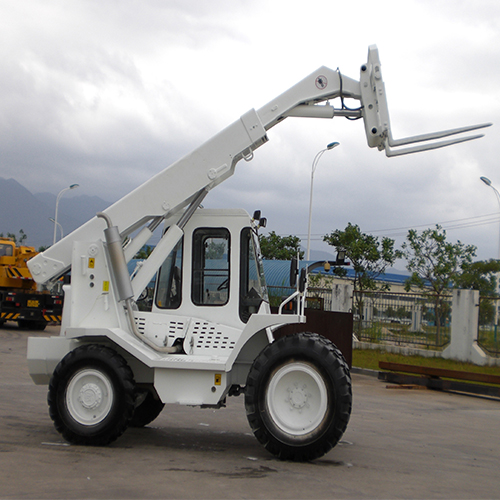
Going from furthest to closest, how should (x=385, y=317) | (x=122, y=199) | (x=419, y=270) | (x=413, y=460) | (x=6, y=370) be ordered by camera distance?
(x=419, y=270)
(x=385, y=317)
(x=6, y=370)
(x=122, y=199)
(x=413, y=460)

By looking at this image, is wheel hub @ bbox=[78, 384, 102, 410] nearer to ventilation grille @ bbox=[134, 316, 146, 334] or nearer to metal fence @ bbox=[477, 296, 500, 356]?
ventilation grille @ bbox=[134, 316, 146, 334]

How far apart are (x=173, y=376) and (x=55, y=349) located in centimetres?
154

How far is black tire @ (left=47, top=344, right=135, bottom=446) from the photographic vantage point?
6750 mm

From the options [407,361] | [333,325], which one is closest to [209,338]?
[333,325]

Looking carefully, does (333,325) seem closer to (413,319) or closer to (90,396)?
(413,319)

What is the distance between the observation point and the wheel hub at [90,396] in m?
6.84

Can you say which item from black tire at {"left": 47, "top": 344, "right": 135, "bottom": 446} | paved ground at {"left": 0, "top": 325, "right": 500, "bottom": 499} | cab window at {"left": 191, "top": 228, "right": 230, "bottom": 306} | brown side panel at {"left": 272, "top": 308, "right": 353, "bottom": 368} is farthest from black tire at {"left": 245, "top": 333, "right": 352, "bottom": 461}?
brown side panel at {"left": 272, "top": 308, "right": 353, "bottom": 368}

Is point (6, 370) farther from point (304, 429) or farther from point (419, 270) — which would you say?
point (419, 270)

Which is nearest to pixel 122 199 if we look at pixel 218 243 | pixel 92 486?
pixel 218 243

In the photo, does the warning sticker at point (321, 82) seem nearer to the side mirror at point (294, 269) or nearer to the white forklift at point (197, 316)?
the white forklift at point (197, 316)

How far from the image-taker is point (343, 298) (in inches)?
938

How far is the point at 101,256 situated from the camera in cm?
728

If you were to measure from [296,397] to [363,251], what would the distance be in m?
29.5

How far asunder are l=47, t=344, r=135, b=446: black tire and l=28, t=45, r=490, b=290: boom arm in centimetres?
102
